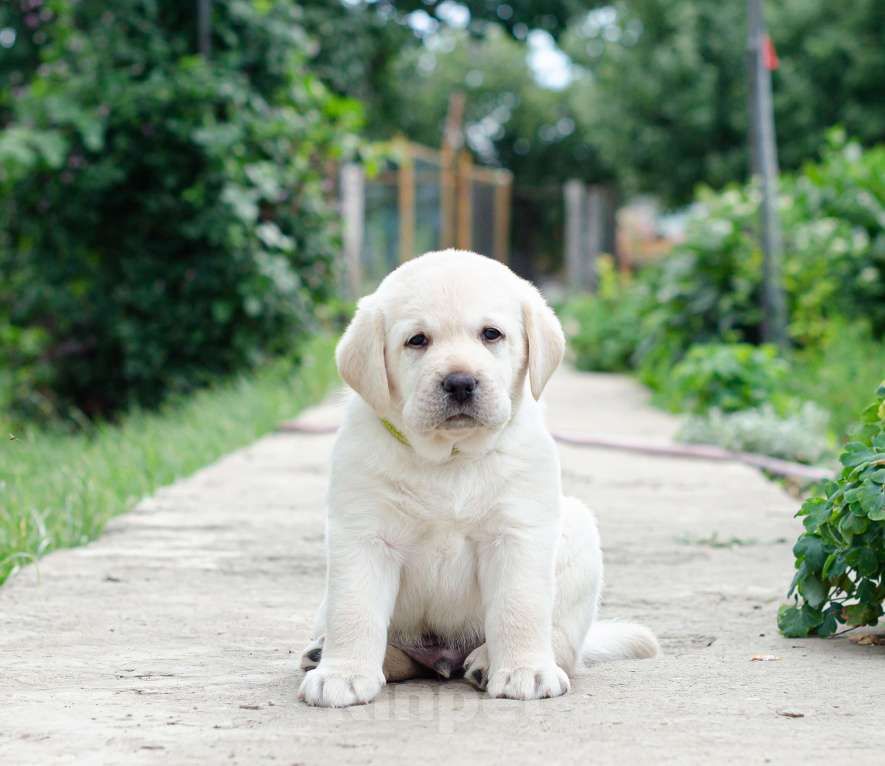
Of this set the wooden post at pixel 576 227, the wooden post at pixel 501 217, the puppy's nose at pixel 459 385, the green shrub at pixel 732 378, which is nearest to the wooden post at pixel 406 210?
the wooden post at pixel 576 227

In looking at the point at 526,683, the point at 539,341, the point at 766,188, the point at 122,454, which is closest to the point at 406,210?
the point at 766,188

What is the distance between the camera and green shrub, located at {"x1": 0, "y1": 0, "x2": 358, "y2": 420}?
8852 mm

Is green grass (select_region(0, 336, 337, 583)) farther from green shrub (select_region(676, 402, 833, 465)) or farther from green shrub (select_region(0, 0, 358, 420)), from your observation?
green shrub (select_region(676, 402, 833, 465))

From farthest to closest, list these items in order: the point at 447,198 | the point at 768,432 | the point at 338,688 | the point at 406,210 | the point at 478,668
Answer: the point at 447,198 < the point at 406,210 < the point at 768,432 < the point at 478,668 < the point at 338,688

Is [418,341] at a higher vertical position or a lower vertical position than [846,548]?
higher

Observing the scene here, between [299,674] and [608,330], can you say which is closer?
[299,674]

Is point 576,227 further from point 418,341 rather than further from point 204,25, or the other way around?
point 418,341

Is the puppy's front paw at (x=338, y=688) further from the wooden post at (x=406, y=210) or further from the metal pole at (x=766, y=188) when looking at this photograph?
the wooden post at (x=406, y=210)

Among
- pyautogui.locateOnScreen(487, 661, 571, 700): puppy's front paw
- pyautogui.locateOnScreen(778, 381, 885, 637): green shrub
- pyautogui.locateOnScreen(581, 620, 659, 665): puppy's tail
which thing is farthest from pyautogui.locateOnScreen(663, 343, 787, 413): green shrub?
pyautogui.locateOnScreen(487, 661, 571, 700): puppy's front paw

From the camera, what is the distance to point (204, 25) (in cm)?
931

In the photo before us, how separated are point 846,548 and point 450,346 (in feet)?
4.02

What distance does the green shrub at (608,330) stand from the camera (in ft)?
43.3

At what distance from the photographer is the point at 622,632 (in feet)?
11.7

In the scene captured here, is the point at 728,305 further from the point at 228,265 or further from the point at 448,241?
the point at 448,241
